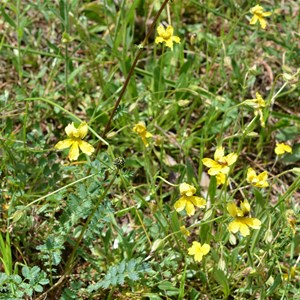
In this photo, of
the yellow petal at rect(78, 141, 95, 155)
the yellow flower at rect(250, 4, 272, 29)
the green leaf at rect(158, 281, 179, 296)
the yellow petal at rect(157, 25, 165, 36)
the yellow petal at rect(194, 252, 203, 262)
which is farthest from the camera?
the yellow flower at rect(250, 4, 272, 29)

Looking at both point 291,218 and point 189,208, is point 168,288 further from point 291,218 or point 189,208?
point 291,218

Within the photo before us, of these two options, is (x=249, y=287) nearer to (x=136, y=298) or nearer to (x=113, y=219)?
(x=136, y=298)

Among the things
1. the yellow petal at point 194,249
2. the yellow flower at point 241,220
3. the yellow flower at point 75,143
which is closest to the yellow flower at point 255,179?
the yellow flower at point 241,220

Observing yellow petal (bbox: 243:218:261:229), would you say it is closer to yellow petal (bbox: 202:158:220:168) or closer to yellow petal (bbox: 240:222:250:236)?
yellow petal (bbox: 240:222:250:236)

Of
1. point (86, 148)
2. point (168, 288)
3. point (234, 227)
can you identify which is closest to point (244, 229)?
point (234, 227)

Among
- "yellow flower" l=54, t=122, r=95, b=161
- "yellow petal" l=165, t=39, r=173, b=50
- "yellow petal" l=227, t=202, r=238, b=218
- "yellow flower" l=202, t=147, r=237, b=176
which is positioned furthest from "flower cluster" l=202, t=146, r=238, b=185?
"yellow petal" l=165, t=39, r=173, b=50

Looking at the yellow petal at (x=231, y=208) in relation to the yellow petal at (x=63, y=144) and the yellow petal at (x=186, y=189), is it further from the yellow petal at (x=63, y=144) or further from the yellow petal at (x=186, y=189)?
the yellow petal at (x=63, y=144)
